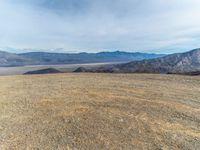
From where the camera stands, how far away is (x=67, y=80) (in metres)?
11.6

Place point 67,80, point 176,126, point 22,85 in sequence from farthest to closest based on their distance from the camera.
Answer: point 67,80 → point 22,85 → point 176,126

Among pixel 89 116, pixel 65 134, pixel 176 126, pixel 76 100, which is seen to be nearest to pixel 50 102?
pixel 76 100

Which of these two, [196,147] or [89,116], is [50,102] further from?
[196,147]

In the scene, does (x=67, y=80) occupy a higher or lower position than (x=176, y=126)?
higher

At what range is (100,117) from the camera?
652 cm

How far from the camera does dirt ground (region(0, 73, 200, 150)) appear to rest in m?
5.29

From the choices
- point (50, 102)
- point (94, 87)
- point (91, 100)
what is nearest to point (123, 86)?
point (94, 87)

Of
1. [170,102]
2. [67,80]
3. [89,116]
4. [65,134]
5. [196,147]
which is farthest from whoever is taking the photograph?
[67,80]

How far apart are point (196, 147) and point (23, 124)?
427cm

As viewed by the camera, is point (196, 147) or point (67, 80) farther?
point (67, 80)

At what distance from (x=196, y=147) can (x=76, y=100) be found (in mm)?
4204

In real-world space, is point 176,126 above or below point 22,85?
below

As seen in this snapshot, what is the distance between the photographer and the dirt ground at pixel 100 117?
17.4ft

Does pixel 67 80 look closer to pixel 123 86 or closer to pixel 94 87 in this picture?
pixel 94 87
